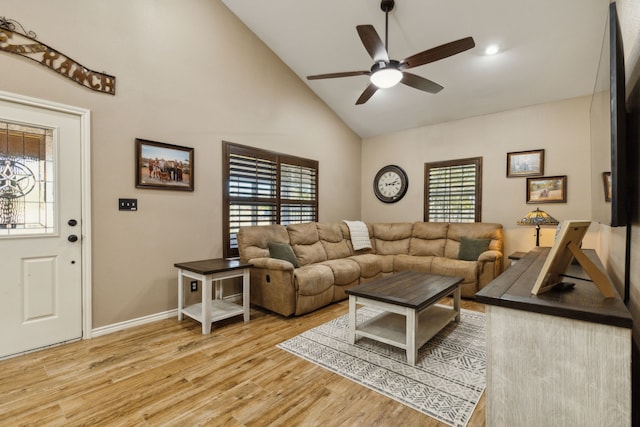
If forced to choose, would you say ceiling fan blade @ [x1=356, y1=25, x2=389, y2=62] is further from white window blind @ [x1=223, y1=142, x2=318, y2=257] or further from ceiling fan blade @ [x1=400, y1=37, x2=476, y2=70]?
white window blind @ [x1=223, y1=142, x2=318, y2=257]

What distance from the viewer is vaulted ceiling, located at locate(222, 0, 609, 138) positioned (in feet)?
9.94

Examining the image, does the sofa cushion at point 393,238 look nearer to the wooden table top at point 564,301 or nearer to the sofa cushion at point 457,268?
the sofa cushion at point 457,268

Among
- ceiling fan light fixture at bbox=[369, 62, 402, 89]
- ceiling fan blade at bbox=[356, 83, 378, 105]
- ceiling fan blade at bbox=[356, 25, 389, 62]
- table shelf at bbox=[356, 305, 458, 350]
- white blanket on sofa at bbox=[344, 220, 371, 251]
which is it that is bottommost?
table shelf at bbox=[356, 305, 458, 350]

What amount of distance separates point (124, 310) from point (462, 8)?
181 inches

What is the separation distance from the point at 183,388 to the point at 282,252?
6.41 feet

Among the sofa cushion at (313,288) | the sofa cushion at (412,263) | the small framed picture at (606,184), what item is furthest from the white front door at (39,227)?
the sofa cushion at (412,263)

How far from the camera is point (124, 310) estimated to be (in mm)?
2938

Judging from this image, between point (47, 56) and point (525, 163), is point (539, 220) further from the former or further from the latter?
point (47, 56)

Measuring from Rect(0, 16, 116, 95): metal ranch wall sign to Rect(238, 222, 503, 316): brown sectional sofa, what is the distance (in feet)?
6.60

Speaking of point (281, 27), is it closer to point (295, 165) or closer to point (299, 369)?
point (295, 165)

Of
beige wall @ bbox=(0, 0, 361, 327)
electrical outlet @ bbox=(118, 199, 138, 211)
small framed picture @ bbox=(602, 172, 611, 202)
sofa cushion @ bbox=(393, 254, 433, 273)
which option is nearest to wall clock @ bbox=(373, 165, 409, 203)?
sofa cushion @ bbox=(393, 254, 433, 273)

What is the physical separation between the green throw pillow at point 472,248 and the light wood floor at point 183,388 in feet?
9.18

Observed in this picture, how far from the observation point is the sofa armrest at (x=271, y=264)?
3213 millimetres

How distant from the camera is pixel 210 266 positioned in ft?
10.1
